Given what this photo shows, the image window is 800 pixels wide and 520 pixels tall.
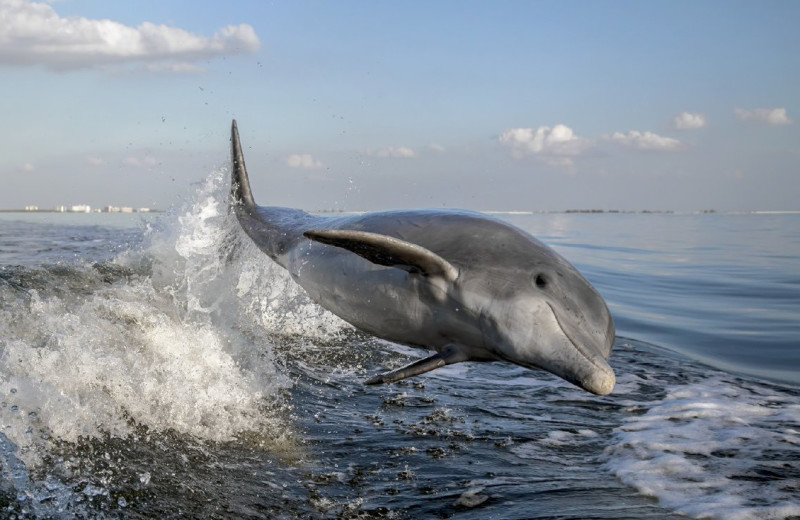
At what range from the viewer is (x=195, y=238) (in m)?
11.4

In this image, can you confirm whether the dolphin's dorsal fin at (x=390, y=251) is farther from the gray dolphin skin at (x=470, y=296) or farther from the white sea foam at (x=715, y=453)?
the white sea foam at (x=715, y=453)

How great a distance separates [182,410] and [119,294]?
2639 millimetres

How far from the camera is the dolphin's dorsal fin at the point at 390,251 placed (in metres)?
4.59

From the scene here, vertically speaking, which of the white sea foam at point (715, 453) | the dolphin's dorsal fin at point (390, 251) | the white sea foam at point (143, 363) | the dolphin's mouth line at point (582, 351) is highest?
the dolphin's dorsal fin at point (390, 251)

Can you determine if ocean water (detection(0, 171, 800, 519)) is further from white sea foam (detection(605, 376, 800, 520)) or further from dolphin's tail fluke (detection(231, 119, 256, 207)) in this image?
dolphin's tail fluke (detection(231, 119, 256, 207))

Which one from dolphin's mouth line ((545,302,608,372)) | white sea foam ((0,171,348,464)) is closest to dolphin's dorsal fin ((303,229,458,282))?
dolphin's mouth line ((545,302,608,372))

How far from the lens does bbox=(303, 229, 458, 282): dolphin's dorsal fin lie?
4.59 metres

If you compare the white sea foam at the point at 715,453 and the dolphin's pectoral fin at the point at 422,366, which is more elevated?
the dolphin's pectoral fin at the point at 422,366

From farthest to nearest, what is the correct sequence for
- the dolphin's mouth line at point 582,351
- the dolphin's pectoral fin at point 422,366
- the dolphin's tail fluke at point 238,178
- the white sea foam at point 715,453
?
1. the dolphin's tail fluke at point 238,178
2. the white sea foam at point 715,453
3. the dolphin's pectoral fin at point 422,366
4. the dolphin's mouth line at point 582,351

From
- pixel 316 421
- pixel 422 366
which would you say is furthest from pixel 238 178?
pixel 422 366

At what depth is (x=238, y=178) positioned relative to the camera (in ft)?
32.3

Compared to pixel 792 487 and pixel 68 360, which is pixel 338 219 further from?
pixel 792 487

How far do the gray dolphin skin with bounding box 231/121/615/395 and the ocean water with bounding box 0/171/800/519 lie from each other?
1.00 m

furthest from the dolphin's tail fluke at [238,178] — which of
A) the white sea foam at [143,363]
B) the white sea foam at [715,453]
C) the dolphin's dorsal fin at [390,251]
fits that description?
the white sea foam at [715,453]
